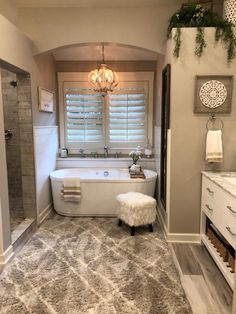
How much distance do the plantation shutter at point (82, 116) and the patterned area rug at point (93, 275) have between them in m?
1.94

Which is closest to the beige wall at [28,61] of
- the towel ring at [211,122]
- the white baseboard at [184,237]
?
the towel ring at [211,122]

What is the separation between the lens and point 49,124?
4.14 metres

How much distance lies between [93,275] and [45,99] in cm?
257

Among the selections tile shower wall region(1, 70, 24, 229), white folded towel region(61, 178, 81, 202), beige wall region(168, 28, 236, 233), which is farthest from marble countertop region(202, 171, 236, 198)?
tile shower wall region(1, 70, 24, 229)

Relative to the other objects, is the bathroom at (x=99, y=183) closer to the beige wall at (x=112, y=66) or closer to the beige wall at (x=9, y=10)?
the beige wall at (x=9, y=10)

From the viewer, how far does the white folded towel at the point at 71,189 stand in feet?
12.2

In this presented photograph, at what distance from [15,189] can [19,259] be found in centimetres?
185

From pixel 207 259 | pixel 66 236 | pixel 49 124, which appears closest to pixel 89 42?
pixel 49 124

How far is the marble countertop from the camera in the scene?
217 cm

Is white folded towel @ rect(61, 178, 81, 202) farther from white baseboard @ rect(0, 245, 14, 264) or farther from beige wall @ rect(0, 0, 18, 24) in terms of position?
beige wall @ rect(0, 0, 18, 24)

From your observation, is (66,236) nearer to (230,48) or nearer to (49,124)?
(49,124)

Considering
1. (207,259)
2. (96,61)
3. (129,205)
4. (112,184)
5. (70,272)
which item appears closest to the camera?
(70,272)

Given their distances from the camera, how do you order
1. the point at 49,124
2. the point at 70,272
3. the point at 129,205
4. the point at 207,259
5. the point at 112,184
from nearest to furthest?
1. the point at 70,272
2. the point at 207,259
3. the point at 129,205
4. the point at 112,184
5. the point at 49,124

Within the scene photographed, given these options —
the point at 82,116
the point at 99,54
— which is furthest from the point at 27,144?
the point at 99,54
